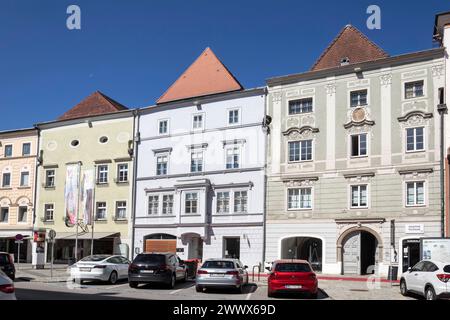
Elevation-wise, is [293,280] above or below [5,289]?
below

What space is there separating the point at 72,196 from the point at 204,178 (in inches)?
491

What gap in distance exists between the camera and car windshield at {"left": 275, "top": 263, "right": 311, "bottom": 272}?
1961 centimetres

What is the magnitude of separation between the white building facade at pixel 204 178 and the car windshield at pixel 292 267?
635 inches

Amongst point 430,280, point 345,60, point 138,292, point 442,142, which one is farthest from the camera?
point 345,60

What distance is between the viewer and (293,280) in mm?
19266

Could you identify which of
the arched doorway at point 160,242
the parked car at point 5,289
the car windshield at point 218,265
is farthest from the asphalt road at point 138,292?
the arched doorway at point 160,242

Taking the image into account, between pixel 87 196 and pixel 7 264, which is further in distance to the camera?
pixel 87 196

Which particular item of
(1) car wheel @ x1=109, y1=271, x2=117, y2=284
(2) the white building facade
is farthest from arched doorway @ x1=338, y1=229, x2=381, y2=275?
(1) car wheel @ x1=109, y1=271, x2=117, y2=284

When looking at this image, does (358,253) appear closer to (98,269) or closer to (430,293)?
(430,293)

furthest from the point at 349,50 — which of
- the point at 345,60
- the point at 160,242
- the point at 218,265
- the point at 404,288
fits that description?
the point at 218,265

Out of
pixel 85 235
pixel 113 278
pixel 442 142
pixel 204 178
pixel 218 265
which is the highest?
pixel 442 142

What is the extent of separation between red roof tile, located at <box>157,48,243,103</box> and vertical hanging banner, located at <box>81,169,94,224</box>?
8682mm
